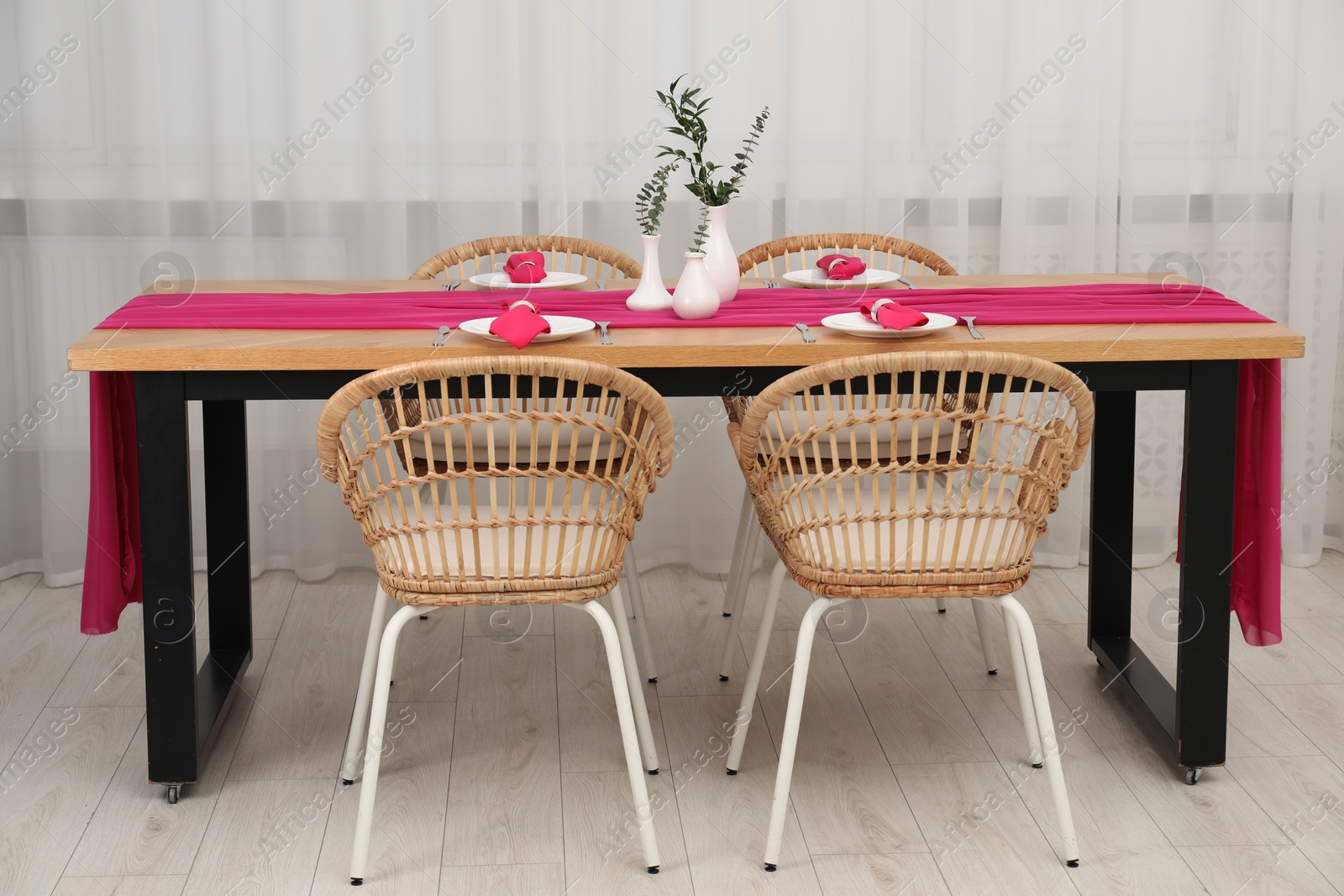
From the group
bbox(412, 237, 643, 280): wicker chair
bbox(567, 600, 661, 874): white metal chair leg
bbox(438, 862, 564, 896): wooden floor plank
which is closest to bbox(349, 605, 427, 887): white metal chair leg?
bbox(438, 862, 564, 896): wooden floor plank

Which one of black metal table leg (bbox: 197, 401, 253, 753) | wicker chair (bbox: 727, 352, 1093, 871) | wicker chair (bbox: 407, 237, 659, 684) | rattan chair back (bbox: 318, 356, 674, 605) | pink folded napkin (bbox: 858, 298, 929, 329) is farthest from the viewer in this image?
wicker chair (bbox: 407, 237, 659, 684)

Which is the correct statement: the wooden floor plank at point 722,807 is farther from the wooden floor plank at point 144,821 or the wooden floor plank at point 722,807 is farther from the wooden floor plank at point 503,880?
the wooden floor plank at point 144,821

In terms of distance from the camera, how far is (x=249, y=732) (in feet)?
7.24

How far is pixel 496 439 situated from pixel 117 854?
2.79ft

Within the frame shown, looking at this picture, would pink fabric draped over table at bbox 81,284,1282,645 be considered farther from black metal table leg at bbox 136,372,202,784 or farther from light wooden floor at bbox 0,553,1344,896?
light wooden floor at bbox 0,553,1344,896

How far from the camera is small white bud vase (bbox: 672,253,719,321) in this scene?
204cm

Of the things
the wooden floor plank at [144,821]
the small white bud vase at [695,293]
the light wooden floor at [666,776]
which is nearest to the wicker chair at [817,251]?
the light wooden floor at [666,776]

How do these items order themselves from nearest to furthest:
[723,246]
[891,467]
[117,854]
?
[891,467], [117,854], [723,246]

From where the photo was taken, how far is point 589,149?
9.62 ft

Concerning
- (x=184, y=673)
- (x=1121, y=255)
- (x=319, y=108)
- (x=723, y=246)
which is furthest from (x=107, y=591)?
(x=1121, y=255)

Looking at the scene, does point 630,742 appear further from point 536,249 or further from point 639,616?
point 536,249

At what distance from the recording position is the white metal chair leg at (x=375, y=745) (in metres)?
1.74

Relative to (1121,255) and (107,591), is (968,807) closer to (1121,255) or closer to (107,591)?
(107,591)

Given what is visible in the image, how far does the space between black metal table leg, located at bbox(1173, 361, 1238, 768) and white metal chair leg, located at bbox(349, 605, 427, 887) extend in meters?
1.11
